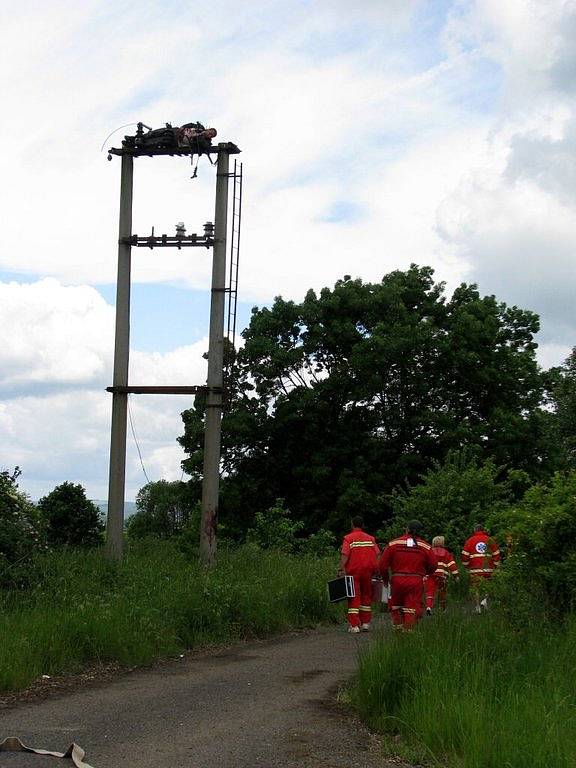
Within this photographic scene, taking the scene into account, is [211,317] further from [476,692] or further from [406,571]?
[476,692]

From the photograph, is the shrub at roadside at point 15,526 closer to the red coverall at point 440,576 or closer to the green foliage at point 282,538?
the red coverall at point 440,576

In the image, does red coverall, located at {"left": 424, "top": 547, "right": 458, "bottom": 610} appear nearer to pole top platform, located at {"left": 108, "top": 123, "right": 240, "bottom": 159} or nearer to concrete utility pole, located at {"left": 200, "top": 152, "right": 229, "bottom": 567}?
concrete utility pole, located at {"left": 200, "top": 152, "right": 229, "bottom": 567}

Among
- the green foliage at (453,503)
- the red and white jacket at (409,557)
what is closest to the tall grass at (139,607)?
the red and white jacket at (409,557)

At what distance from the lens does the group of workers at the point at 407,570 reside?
13375 mm

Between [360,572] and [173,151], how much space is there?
8337 millimetres

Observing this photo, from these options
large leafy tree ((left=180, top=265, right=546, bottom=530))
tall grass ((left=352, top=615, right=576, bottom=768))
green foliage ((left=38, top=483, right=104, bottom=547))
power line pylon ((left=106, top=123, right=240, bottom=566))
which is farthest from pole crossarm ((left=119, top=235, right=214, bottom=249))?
large leafy tree ((left=180, top=265, right=546, bottom=530))

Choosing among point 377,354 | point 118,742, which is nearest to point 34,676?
point 118,742

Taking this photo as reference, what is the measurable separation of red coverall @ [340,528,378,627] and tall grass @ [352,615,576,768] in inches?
218

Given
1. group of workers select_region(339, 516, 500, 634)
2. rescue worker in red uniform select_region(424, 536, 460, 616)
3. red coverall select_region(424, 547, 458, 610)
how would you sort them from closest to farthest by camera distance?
group of workers select_region(339, 516, 500, 634) < red coverall select_region(424, 547, 458, 610) < rescue worker in red uniform select_region(424, 536, 460, 616)

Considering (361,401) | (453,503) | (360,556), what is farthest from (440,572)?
(361,401)

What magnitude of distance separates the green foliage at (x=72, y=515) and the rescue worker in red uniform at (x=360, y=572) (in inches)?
267

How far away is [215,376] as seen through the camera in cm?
1886

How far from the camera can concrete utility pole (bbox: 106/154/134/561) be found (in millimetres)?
18938

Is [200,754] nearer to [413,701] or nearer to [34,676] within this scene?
[413,701]
